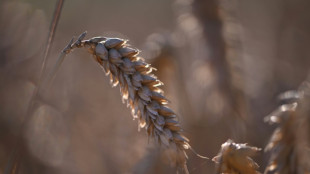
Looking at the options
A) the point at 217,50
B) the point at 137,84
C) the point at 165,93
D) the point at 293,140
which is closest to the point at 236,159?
the point at 293,140

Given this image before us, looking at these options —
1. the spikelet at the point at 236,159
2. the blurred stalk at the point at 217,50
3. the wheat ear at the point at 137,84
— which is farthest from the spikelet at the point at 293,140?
the blurred stalk at the point at 217,50

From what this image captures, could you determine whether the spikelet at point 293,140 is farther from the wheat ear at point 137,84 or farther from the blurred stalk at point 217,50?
the blurred stalk at point 217,50

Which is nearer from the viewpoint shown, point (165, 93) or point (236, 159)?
point (236, 159)

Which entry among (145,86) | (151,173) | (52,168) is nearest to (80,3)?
(52,168)

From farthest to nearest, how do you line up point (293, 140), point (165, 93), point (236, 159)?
point (165, 93)
point (293, 140)
point (236, 159)

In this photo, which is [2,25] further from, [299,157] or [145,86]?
[299,157]

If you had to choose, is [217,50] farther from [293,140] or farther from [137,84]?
[137,84]
